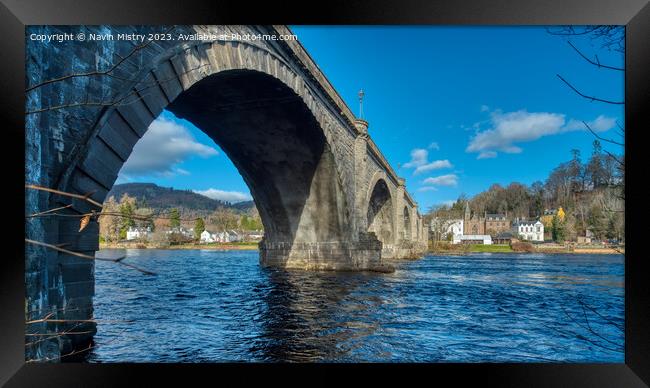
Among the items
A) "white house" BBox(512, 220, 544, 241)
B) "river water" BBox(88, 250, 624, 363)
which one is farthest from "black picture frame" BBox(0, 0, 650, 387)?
"white house" BBox(512, 220, 544, 241)

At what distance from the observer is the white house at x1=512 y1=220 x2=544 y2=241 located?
71.7 feet

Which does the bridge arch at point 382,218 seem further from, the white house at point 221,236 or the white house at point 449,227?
the white house at point 221,236

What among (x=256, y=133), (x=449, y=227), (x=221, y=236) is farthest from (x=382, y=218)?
(x=256, y=133)

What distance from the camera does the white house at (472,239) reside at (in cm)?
3581

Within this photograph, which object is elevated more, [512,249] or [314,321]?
[314,321]

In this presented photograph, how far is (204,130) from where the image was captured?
18312 mm

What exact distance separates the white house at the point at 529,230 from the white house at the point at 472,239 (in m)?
6.29

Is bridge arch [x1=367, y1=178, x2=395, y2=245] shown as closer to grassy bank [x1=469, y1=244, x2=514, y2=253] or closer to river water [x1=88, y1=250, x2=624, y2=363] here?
grassy bank [x1=469, y1=244, x2=514, y2=253]

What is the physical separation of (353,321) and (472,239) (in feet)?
Answer: 104

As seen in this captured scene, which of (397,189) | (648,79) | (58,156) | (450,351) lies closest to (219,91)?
(58,156)

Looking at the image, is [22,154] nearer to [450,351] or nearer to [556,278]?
[450,351]

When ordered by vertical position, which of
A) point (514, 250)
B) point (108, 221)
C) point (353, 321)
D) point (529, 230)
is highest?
point (108, 221)

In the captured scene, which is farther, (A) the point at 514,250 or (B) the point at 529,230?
(A) the point at 514,250
